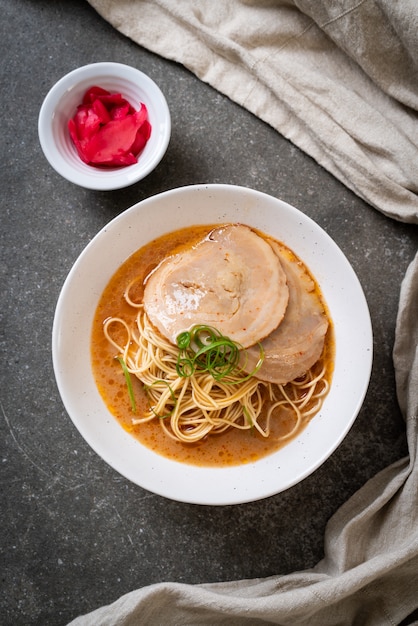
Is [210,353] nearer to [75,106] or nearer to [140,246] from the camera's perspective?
[140,246]

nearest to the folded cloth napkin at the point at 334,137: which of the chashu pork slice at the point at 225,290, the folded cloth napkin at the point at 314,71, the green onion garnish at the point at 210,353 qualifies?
the folded cloth napkin at the point at 314,71

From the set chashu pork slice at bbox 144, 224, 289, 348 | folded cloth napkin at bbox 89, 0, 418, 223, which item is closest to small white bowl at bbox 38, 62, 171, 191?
folded cloth napkin at bbox 89, 0, 418, 223

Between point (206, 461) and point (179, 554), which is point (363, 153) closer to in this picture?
point (206, 461)

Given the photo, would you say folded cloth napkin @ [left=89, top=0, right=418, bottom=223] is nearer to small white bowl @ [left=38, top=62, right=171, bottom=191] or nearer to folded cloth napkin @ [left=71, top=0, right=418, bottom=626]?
folded cloth napkin @ [left=71, top=0, right=418, bottom=626]

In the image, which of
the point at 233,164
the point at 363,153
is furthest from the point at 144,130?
the point at 363,153

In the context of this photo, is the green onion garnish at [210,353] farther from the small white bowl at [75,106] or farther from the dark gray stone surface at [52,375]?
the small white bowl at [75,106]

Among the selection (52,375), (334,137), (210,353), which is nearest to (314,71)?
(334,137)
